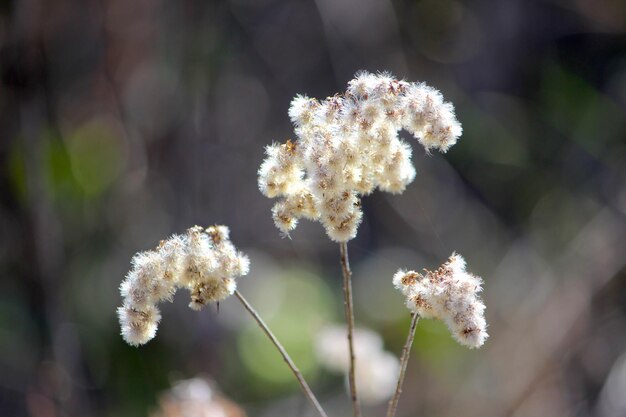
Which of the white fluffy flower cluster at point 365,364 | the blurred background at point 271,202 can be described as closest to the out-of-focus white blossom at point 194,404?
the white fluffy flower cluster at point 365,364

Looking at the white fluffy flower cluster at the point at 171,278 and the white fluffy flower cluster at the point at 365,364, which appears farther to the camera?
the white fluffy flower cluster at the point at 365,364

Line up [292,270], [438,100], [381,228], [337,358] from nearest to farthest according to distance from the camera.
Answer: [438,100] < [337,358] < [292,270] < [381,228]

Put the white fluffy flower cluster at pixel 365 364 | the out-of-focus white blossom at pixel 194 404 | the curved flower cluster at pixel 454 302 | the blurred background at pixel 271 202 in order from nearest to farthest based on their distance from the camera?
1. the curved flower cluster at pixel 454 302
2. the out-of-focus white blossom at pixel 194 404
3. the white fluffy flower cluster at pixel 365 364
4. the blurred background at pixel 271 202

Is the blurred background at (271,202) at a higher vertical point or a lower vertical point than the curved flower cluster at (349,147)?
higher

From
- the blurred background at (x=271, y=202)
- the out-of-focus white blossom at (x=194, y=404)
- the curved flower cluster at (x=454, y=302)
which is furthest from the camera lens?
the blurred background at (x=271, y=202)

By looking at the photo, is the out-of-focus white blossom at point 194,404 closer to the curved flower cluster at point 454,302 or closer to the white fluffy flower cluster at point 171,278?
the white fluffy flower cluster at point 171,278

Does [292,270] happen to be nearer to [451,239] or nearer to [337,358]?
[451,239]

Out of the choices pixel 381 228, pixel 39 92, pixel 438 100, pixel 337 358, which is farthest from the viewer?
pixel 381 228

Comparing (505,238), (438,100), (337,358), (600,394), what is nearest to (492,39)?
(505,238)
